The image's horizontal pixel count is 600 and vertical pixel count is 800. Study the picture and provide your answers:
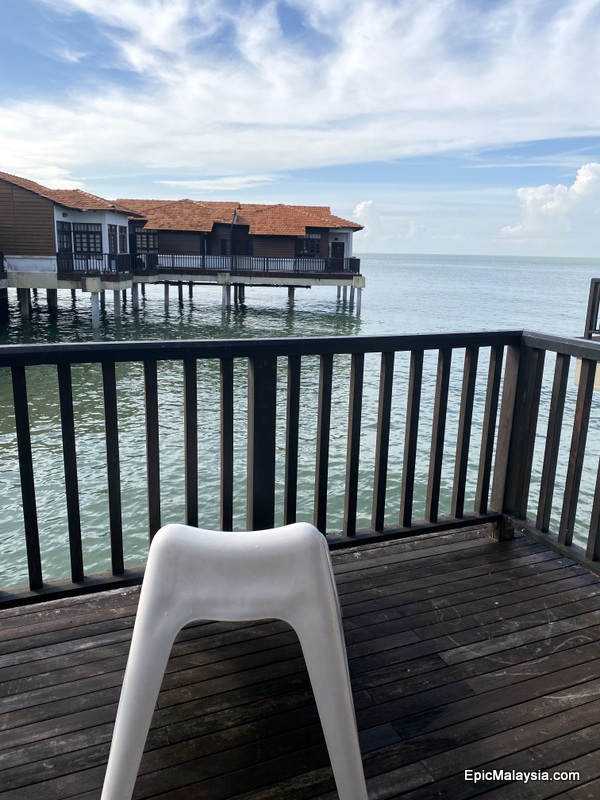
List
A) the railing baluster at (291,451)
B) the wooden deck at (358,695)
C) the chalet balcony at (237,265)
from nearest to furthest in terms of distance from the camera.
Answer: the wooden deck at (358,695) → the railing baluster at (291,451) → the chalet balcony at (237,265)

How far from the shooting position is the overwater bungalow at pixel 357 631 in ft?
4.49

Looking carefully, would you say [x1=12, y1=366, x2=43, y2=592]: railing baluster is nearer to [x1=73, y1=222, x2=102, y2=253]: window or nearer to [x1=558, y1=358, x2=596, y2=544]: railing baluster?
[x1=558, y1=358, x2=596, y2=544]: railing baluster

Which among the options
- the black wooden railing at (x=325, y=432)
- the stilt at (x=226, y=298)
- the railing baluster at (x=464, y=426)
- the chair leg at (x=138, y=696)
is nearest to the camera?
the chair leg at (x=138, y=696)

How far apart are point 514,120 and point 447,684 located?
74.1 m

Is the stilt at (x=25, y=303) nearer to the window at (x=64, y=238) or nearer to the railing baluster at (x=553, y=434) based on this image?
the window at (x=64, y=238)

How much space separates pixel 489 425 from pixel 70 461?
1.70 meters

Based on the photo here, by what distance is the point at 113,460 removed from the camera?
1.95 metres

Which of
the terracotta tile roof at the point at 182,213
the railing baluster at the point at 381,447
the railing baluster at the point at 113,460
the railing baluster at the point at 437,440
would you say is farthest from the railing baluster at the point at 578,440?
the terracotta tile roof at the point at 182,213

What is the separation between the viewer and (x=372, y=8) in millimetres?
20797

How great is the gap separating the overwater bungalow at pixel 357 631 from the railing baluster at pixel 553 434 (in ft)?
0.04

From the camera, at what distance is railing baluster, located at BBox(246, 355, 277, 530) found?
6.71 feet

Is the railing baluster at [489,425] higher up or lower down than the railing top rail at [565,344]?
lower down

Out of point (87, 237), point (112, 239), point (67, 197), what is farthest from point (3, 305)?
point (67, 197)

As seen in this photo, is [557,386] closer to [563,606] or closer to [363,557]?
[563,606]
